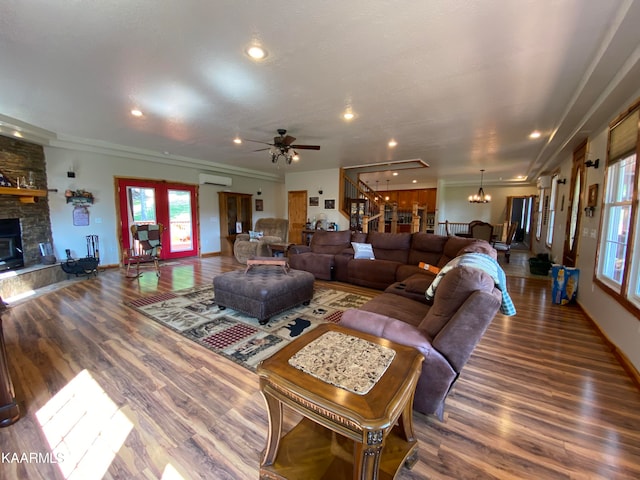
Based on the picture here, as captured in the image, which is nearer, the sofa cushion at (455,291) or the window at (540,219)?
the sofa cushion at (455,291)

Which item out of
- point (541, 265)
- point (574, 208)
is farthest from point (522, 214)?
point (574, 208)

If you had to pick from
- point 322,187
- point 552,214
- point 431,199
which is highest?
point 322,187

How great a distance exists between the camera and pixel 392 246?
4.91 metres

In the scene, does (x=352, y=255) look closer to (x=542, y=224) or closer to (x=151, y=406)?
(x=151, y=406)

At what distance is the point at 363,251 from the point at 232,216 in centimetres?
536

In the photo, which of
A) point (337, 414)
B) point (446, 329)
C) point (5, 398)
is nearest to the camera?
point (337, 414)

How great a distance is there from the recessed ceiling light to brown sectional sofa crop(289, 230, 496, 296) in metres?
3.23

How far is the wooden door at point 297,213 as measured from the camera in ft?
29.0

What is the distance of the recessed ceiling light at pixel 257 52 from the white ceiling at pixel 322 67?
6 centimetres

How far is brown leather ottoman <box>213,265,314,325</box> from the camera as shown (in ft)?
10.0

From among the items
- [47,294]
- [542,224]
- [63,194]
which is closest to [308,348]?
[47,294]

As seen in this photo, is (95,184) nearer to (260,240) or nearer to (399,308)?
(260,240)

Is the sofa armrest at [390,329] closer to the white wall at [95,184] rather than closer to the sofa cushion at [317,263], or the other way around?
the sofa cushion at [317,263]

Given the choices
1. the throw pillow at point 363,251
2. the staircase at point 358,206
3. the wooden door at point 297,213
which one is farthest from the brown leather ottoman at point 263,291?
the wooden door at point 297,213
